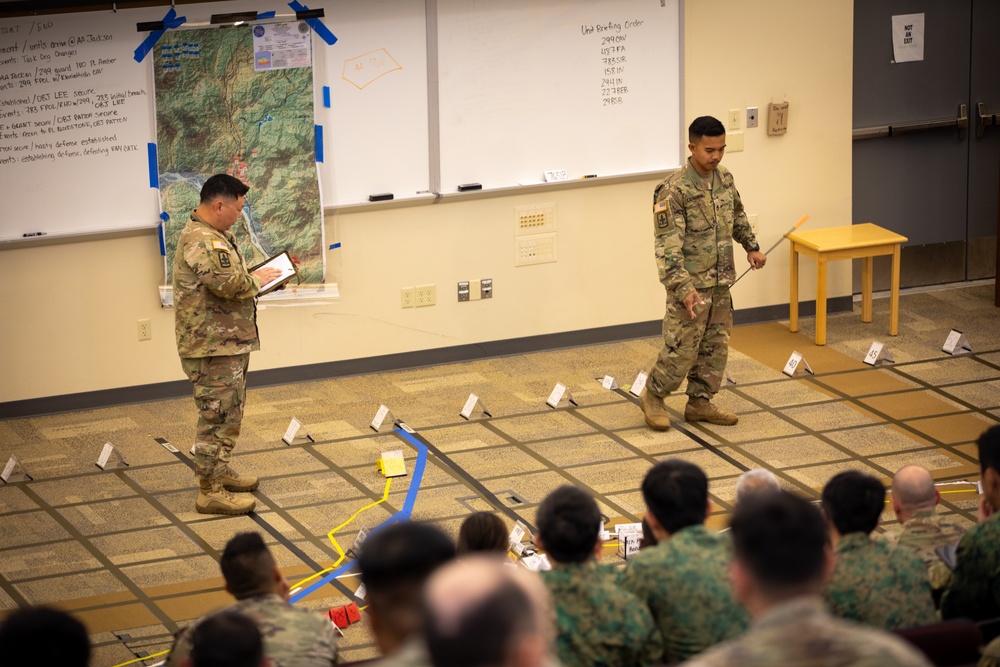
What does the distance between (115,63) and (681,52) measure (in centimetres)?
325

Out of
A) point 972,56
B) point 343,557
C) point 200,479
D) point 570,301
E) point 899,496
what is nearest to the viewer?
point 899,496

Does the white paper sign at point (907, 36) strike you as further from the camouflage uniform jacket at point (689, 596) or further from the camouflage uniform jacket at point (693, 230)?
the camouflage uniform jacket at point (689, 596)

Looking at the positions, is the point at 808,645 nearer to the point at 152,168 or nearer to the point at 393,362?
the point at 152,168

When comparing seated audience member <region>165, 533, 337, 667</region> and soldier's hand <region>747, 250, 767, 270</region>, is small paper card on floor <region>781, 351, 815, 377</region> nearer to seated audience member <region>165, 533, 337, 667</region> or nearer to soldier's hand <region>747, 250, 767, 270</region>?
soldier's hand <region>747, 250, 767, 270</region>

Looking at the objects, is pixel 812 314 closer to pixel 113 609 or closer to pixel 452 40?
pixel 452 40

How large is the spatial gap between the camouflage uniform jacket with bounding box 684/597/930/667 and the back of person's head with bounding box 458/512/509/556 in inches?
55.9

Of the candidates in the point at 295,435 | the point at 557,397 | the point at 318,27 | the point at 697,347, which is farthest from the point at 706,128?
the point at 295,435

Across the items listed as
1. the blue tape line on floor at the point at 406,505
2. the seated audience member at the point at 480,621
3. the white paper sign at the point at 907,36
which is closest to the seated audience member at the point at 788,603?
the seated audience member at the point at 480,621

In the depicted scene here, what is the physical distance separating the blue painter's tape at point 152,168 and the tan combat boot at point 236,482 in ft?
5.88

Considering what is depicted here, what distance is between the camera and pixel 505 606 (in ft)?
6.85

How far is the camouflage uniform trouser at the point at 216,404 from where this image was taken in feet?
20.2

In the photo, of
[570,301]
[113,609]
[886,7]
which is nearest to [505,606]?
[113,609]

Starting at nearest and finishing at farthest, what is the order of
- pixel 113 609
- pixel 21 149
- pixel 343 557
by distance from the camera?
pixel 113 609
pixel 343 557
pixel 21 149

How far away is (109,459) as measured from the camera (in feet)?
22.5
